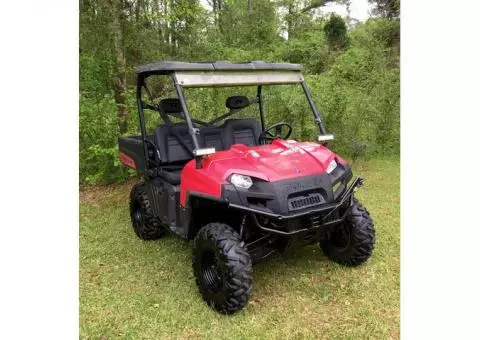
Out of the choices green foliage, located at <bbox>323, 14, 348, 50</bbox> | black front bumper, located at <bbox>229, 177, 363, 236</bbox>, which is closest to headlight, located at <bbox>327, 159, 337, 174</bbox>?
black front bumper, located at <bbox>229, 177, 363, 236</bbox>

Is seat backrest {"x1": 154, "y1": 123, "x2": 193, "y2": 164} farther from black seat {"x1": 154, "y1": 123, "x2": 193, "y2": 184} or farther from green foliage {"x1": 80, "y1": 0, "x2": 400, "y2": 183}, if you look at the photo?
green foliage {"x1": 80, "y1": 0, "x2": 400, "y2": 183}

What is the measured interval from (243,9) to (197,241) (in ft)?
43.4

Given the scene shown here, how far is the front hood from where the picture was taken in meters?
2.98

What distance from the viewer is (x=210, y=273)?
3148 mm

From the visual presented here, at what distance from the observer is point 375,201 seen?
17.9 feet

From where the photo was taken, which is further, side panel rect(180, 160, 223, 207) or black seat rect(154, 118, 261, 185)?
black seat rect(154, 118, 261, 185)

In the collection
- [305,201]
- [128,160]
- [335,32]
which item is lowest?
[305,201]

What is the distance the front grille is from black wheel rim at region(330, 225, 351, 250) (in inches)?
29.2

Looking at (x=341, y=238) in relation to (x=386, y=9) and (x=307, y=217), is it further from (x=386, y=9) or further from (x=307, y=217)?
(x=386, y=9)

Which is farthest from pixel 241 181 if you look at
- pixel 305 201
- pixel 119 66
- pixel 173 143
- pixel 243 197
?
pixel 119 66

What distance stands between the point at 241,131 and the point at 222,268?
5.82ft

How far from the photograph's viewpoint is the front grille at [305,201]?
289cm

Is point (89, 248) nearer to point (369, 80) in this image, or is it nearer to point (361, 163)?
point (361, 163)

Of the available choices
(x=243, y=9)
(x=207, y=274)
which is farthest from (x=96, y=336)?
(x=243, y=9)
